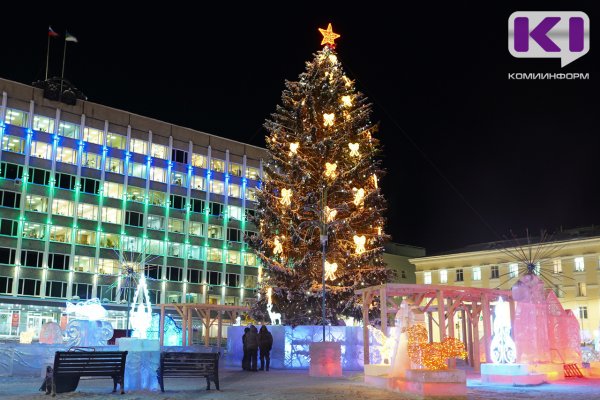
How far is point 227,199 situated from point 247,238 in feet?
154

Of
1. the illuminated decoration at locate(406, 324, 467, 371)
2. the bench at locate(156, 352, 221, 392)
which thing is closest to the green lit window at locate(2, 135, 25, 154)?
the bench at locate(156, 352, 221, 392)

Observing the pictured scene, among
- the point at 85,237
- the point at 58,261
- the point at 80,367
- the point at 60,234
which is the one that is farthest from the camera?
the point at 85,237

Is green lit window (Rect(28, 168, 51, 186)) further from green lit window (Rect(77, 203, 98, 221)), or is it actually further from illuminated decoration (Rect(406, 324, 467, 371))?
illuminated decoration (Rect(406, 324, 467, 371))

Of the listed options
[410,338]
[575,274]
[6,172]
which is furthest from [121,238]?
[410,338]

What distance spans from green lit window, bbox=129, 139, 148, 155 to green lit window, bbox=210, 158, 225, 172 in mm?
8306

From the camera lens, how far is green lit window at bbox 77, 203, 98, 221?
64.3m

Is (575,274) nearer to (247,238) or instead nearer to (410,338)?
(247,238)

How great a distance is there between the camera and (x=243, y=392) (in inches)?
596

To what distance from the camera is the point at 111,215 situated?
66.8 m

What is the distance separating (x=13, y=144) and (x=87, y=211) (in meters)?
9.11

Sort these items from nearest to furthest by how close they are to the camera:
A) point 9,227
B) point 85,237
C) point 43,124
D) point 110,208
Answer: point 9,227, point 43,124, point 85,237, point 110,208

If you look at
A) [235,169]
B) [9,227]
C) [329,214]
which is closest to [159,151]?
[235,169]

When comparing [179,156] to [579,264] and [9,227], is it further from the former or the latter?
[579,264]

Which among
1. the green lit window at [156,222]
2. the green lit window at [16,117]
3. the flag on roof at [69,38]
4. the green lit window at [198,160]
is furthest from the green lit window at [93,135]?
the green lit window at [198,160]
